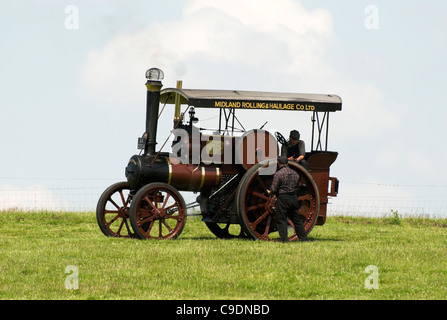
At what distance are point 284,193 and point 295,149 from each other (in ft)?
4.71

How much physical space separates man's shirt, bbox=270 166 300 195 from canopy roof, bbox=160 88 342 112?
137cm

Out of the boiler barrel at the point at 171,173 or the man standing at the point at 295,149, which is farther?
the man standing at the point at 295,149

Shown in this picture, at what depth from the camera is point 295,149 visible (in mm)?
16141

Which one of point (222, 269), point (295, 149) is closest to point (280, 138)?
point (295, 149)

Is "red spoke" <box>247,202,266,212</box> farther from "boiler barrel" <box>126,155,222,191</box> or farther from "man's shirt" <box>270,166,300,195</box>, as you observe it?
"boiler barrel" <box>126,155,222,191</box>

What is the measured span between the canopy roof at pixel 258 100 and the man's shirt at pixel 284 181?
1.37 meters

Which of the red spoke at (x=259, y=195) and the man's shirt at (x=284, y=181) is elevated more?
the man's shirt at (x=284, y=181)

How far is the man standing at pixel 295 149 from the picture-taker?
15.9 metres

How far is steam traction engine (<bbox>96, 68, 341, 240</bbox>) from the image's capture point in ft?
50.3

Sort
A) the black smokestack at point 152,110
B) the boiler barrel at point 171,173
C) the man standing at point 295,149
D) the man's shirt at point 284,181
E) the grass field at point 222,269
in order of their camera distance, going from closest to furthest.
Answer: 1. the grass field at point 222,269
2. the man's shirt at point 284,181
3. the boiler barrel at point 171,173
4. the black smokestack at point 152,110
5. the man standing at point 295,149

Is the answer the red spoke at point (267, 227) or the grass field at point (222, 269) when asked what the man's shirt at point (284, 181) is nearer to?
the red spoke at point (267, 227)

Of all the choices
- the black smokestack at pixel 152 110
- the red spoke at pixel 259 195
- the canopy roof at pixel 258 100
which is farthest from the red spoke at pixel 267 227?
the black smokestack at pixel 152 110

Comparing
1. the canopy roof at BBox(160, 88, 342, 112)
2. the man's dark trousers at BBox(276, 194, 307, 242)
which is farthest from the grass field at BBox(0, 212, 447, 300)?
the canopy roof at BBox(160, 88, 342, 112)
